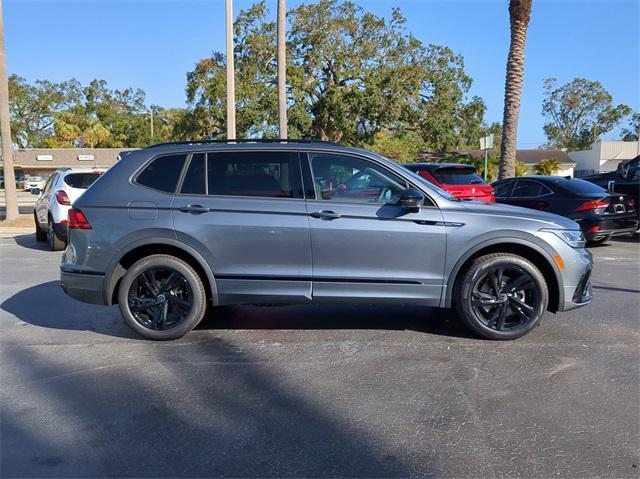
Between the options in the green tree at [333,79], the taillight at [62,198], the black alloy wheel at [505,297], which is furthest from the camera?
the green tree at [333,79]

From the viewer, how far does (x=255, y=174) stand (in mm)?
5043

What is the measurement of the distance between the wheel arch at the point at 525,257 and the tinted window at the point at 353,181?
869mm

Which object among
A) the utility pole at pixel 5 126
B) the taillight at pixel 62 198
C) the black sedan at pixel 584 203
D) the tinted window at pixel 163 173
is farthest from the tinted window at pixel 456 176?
the utility pole at pixel 5 126

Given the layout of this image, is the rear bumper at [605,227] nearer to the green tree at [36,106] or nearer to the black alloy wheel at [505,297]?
the black alloy wheel at [505,297]

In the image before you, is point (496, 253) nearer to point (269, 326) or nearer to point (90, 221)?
point (269, 326)

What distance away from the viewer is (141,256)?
512 centimetres

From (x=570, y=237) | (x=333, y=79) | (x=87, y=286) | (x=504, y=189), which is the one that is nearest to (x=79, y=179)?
(x=87, y=286)

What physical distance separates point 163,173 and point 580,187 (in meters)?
9.02

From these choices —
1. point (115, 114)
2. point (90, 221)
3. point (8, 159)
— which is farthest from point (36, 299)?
point (115, 114)

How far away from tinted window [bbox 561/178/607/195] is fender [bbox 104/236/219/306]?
8.55 metres

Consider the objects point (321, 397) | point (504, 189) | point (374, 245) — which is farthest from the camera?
point (504, 189)

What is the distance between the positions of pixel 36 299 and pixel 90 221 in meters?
2.50

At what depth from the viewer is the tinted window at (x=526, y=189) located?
11.4 m

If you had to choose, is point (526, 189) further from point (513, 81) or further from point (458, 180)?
point (513, 81)
